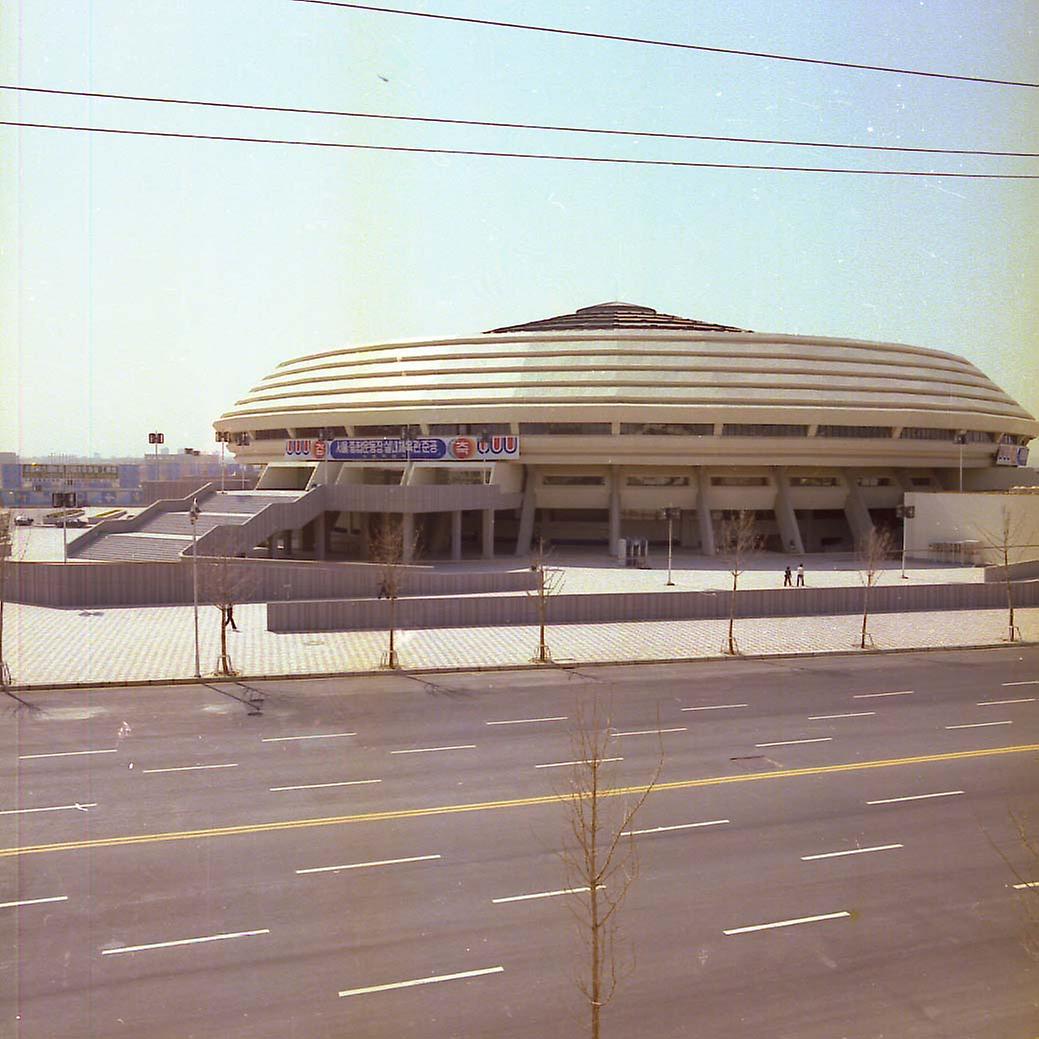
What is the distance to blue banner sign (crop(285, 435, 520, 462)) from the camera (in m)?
53.0

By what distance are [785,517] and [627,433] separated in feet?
39.2

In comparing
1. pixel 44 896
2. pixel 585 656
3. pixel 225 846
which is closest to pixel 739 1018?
pixel 225 846

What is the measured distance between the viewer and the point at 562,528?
202 feet

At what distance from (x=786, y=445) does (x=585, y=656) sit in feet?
110

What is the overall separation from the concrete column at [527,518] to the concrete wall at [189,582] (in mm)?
18833

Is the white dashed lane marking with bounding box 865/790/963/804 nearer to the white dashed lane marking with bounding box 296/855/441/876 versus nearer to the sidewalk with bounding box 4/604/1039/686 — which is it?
the white dashed lane marking with bounding box 296/855/441/876

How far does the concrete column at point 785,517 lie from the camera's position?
2299 inches

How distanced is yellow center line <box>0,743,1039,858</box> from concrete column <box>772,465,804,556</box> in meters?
40.1

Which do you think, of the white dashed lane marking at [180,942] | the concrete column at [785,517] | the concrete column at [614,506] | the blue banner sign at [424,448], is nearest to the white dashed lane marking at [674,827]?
the white dashed lane marking at [180,942]

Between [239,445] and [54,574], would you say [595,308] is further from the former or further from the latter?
[54,574]

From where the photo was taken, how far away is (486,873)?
41.3 ft

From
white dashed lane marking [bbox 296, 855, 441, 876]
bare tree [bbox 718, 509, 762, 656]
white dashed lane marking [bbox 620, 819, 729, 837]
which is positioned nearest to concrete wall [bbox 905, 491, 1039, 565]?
bare tree [bbox 718, 509, 762, 656]

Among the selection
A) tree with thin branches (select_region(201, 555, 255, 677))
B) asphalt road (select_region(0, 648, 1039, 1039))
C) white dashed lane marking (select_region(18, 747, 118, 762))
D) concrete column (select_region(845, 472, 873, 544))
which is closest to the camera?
asphalt road (select_region(0, 648, 1039, 1039))

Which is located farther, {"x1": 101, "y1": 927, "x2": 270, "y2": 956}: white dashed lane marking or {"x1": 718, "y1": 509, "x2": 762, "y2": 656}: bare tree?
{"x1": 718, "y1": 509, "x2": 762, "y2": 656}: bare tree
